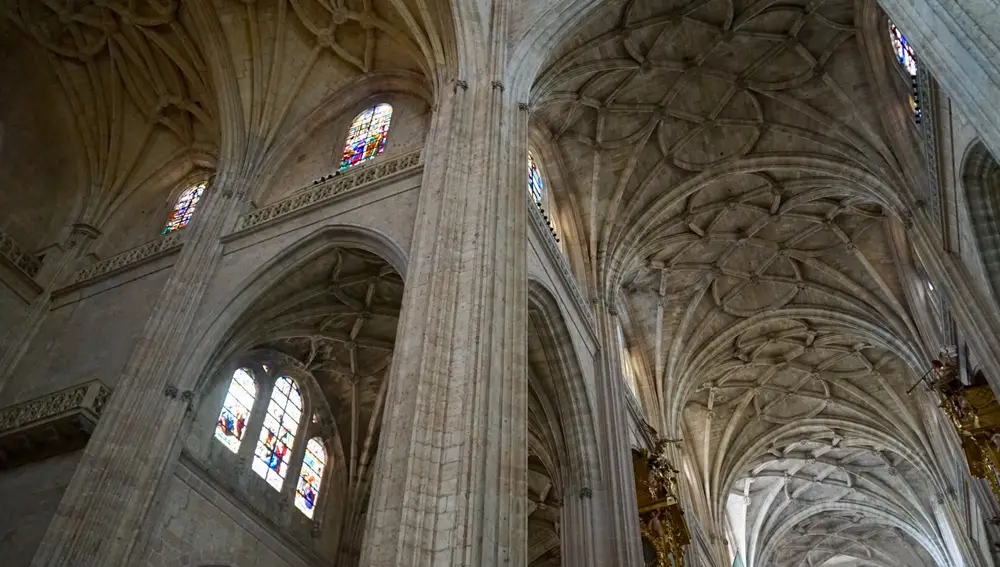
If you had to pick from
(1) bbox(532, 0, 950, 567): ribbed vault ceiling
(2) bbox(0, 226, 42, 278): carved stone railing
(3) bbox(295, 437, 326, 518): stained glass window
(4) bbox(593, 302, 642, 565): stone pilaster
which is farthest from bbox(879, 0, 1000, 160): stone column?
(2) bbox(0, 226, 42, 278): carved stone railing

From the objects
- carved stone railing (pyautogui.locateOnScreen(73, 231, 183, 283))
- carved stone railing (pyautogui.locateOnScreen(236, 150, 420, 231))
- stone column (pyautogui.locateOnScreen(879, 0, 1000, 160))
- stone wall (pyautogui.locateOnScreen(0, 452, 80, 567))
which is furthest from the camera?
carved stone railing (pyautogui.locateOnScreen(73, 231, 183, 283))

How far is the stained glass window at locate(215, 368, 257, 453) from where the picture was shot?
14055 mm

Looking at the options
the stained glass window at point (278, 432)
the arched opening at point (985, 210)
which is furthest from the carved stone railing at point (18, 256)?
the arched opening at point (985, 210)

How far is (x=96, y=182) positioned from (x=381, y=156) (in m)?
6.75

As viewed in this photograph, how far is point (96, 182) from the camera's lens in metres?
16.8

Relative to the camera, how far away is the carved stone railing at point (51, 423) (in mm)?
11570

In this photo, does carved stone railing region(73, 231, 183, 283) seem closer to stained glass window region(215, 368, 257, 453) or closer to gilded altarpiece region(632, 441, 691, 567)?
stained glass window region(215, 368, 257, 453)

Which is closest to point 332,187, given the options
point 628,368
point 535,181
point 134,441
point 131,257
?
point 131,257

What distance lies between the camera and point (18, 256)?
14.7m

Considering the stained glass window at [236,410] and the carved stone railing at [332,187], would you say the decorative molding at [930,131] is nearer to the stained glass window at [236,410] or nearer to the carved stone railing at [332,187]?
the carved stone railing at [332,187]

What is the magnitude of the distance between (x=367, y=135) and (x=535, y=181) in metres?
3.44

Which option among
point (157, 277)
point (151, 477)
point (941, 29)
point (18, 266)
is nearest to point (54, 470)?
point (151, 477)

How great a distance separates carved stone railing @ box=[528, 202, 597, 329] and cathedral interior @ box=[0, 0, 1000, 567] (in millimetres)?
124

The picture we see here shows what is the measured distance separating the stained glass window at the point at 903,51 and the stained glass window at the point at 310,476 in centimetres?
1316
